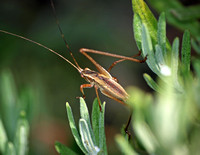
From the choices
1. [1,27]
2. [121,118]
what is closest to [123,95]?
[121,118]

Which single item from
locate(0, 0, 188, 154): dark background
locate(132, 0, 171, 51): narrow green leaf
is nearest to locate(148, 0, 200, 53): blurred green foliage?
locate(132, 0, 171, 51): narrow green leaf

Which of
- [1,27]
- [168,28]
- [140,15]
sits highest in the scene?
[1,27]

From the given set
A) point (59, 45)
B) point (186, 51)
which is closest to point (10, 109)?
point (186, 51)

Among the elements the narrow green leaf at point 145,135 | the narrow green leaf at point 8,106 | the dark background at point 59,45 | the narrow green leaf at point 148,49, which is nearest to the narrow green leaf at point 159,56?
the narrow green leaf at point 148,49

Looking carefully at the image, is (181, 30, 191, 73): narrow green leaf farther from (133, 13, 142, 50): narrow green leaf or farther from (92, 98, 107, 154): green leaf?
(92, 98, 107, 154): green leaf

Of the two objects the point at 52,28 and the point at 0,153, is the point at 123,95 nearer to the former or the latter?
the point at 0,153

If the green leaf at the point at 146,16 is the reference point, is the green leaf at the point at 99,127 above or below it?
below

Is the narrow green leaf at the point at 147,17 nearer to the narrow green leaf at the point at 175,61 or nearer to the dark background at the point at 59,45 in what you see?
the narrow green leaf at the point at 175,61
